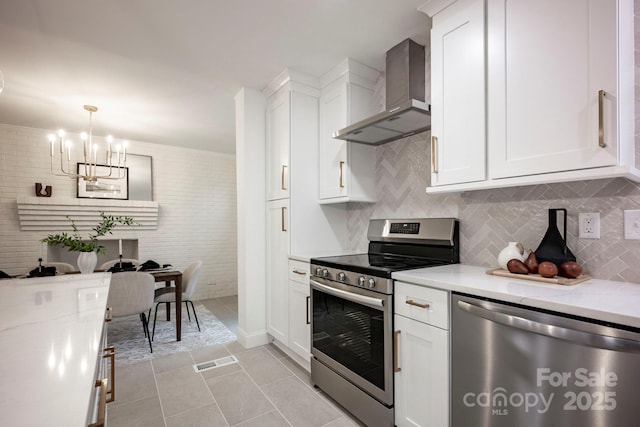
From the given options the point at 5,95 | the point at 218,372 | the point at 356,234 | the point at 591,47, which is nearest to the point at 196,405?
the point at 218,372

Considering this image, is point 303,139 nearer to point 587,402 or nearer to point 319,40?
point 319,40

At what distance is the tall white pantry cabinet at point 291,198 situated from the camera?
8.91 ft

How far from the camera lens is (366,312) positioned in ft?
5.85

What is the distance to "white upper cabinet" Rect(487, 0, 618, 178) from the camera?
46.2 inches

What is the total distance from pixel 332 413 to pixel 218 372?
1.08 meters

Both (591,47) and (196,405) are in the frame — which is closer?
(591,47)

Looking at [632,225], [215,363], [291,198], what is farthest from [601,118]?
[215,363]

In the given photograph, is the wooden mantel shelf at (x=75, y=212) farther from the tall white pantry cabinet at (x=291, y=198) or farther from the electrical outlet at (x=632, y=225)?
the electrical outlet at (x=632, y=225)

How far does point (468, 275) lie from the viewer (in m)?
1.57

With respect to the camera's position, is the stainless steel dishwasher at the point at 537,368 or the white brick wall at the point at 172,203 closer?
the stainless steel dishwasher at the point at 537,368

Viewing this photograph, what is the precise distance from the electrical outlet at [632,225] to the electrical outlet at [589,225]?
3.7 inches

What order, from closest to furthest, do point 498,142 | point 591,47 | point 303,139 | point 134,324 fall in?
point 591,47, point 498,142, point 303,139, point 134,324

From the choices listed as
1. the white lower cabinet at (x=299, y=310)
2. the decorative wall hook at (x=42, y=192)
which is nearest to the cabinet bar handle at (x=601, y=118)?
the white lower cabinet at (x=299, y=310)

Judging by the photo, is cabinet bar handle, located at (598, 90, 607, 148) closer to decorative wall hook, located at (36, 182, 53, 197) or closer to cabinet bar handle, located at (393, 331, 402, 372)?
cabinet bar handle, located at (393, 331, 402, 372)
